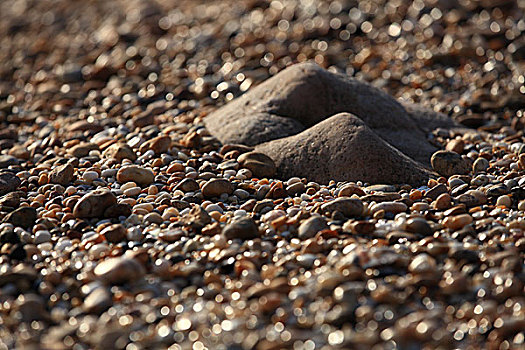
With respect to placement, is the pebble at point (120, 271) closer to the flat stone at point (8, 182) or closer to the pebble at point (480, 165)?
the flat stone at point (8, 182)

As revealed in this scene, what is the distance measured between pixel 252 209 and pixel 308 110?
4.40ft

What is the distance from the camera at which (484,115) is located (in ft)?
17.6

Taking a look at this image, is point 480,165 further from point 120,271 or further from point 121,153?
point 120,271

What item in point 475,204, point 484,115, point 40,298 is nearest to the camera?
point 40,298

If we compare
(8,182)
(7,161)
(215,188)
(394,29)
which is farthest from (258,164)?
(394,29)

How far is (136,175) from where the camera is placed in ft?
13.5

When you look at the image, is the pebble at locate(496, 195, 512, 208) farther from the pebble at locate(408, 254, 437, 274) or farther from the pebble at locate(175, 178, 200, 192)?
the pebble at locate(175, 178, 200, 192)

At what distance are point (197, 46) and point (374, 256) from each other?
422 cm

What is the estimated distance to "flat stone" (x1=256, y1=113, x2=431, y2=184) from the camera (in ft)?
13.4

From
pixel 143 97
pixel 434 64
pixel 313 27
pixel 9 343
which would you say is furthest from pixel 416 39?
pixel 9 343

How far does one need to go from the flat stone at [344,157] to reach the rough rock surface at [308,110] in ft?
1.17

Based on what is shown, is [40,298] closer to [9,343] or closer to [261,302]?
[9,343]

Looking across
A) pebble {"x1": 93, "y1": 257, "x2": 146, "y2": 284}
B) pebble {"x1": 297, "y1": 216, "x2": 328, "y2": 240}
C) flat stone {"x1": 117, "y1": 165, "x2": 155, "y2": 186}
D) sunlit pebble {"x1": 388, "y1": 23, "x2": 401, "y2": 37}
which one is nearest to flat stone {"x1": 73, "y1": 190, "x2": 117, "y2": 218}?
flat stone {"x1": 117, "y1": 165, "x2": 155, "y2": 186}

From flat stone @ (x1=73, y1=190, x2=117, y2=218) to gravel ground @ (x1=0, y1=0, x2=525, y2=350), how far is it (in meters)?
0.01
